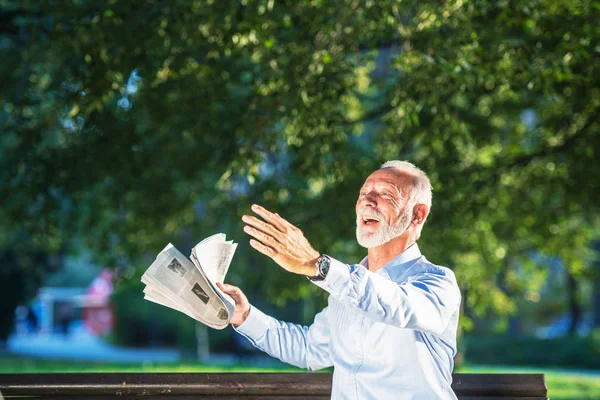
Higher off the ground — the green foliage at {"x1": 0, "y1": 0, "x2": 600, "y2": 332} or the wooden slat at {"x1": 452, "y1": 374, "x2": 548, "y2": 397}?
the green foliage at {"x1": 0, "y1": 0, "x2": 600, "y2": 332}

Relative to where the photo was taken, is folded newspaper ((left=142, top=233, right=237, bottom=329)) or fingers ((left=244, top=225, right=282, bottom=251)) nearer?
fingers ((left=244, top=225, right=282, bottom=251))

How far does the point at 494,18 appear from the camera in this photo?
8.56m

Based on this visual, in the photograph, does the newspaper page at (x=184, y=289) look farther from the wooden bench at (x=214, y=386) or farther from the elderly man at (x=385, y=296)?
the wooden bench at (x=214, y=386)

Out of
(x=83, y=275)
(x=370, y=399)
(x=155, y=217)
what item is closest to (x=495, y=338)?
(x=155, y=217)

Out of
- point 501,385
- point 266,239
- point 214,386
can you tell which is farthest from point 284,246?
point 501,385

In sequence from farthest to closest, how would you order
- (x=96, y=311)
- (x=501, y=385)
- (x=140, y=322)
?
1. (x=96, y=311)
2. (x=140, y=322)
3. (x=501, y=385)

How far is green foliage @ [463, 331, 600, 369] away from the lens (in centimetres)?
2280

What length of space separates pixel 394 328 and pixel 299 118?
4.81 meters

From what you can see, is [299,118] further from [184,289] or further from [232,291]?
[184,289]

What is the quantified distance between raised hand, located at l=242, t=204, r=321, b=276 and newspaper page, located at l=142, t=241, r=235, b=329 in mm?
424

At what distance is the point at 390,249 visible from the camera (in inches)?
119

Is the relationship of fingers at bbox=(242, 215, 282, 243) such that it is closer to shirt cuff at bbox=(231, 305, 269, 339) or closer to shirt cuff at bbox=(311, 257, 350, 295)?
shirt cuff at bbox=(311, 257, 350, 295)

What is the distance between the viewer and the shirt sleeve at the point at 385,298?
2.55 metres

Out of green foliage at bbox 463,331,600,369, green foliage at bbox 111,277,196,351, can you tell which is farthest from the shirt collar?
green foliage at bbox 111,277,196,351
